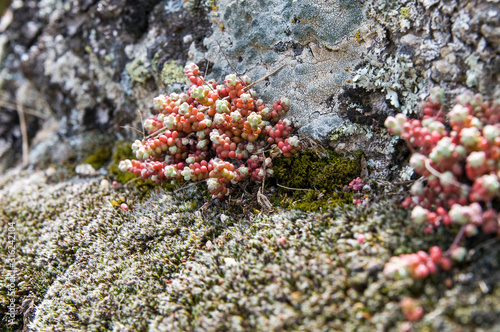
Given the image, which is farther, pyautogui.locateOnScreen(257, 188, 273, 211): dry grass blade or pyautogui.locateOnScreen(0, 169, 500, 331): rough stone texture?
pyautogui.locateOnScreen(257, 188, 273, 211): dry grass blade

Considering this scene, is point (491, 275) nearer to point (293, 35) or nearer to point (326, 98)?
point (326, 98)

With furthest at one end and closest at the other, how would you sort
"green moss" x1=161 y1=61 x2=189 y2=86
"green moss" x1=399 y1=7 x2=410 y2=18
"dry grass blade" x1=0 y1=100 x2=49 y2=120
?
"dry grass blade" x1=0 y1=100 x2=49 y2=120 → "green moss" x1=161 y1=61 x2=189 y2=86 → "green moss" x1=399 y1=7 x2=410 y2=18

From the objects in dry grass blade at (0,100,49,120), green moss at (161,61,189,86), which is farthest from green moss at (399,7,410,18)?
dry grass blade at (0,100,49,120)

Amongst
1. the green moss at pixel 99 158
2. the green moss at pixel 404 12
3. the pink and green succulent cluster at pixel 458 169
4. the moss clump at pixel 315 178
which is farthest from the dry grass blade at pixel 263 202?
the green moss at pixel 99 158

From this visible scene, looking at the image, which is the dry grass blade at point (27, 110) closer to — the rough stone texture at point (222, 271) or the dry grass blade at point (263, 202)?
the rough stone texture at point (222, 271)

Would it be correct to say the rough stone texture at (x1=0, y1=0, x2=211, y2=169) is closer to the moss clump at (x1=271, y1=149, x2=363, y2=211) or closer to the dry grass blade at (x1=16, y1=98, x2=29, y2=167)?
the dry grass blade at (x1=16, y1=98, x2=29, y2=167)

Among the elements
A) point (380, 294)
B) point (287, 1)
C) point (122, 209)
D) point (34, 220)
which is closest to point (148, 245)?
point (122, 209)

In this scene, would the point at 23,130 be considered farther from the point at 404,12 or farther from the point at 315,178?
the point at 404,12
